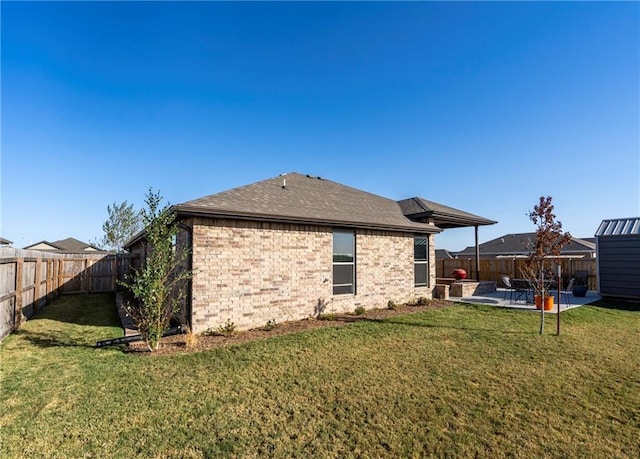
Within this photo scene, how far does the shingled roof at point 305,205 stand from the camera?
26.2 ft

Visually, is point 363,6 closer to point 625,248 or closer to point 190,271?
point 190,271

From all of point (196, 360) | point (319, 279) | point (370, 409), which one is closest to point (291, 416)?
point (370, 409)

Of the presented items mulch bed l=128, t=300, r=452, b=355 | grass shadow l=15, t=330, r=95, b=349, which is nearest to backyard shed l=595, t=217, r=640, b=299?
mulch bed l=128, t=300, r=452, b=355

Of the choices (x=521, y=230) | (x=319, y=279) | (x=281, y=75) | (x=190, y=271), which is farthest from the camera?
(x=521, y=230)

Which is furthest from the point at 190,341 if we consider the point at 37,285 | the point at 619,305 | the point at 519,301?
the point at 619,305

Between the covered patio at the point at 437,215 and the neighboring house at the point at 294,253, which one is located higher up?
Answer: the covered patio at the point at 437,215

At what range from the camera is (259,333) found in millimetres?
7684

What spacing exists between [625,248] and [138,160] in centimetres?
2385

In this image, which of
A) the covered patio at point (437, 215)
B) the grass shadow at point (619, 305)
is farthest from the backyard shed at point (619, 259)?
the covered patio at point (437, 215)

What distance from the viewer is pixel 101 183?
61.7 ft

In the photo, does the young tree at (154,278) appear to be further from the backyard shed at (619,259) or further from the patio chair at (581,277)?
the patio chair at (581,277)

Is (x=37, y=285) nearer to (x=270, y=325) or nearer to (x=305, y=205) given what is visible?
(x=270, y=325)

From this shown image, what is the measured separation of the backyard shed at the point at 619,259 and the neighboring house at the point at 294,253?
789cm

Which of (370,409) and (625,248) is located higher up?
(625,248)
